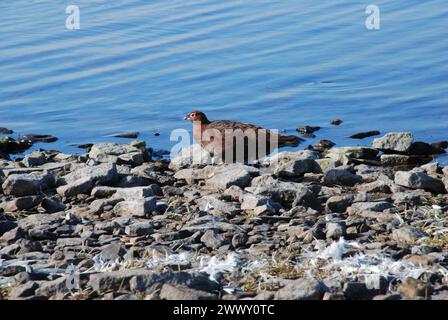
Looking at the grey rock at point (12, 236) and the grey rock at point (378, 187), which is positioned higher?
the grey rock at point (378, 187)

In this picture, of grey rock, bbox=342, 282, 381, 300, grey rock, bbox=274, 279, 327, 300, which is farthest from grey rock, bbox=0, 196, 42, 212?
grey rock, bbox=342, 282, 381, 300

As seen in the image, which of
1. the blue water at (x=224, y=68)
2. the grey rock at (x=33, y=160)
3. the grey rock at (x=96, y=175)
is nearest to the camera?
the grey rock at (x=96, y=175)

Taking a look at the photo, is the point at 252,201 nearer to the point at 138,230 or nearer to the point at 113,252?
the point at 138,230

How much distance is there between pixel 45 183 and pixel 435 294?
206 inches

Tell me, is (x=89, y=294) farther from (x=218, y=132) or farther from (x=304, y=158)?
(x=218, y=132)

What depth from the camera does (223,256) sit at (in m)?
7.38

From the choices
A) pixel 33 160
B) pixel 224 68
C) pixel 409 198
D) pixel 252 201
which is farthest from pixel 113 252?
pixel 224 68

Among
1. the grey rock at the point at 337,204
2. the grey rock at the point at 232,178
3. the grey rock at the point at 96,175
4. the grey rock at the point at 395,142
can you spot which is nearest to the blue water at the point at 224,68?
the grey rock at the point at 395,142

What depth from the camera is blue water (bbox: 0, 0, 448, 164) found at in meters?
14.8

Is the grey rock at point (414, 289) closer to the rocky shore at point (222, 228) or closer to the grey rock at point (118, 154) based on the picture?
the rocky shore at point (222, 228)

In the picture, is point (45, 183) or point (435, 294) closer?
point (435, 294)

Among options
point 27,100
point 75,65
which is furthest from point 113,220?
point 75,65

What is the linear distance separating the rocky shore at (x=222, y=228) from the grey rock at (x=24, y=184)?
0.04ft

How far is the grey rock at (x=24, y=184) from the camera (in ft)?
32.8
